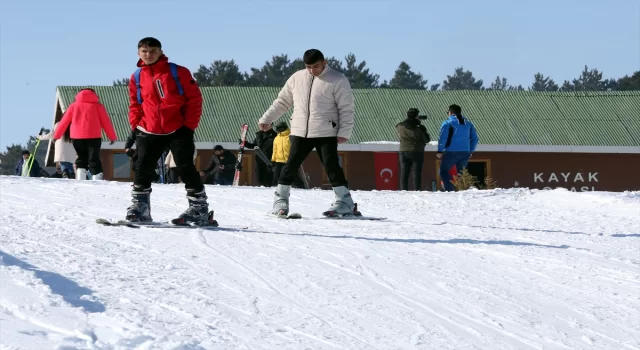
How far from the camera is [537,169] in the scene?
3130 centimetres

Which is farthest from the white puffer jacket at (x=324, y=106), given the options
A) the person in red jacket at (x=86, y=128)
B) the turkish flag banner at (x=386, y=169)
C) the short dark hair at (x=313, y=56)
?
the turkish flag banner at (x=386, y=169)

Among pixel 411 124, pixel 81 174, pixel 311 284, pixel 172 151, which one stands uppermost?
pixel 411 124

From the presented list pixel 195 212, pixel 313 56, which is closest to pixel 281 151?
pixel 313 56

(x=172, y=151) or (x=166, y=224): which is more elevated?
(x=172, y=151)

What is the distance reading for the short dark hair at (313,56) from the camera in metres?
9.40

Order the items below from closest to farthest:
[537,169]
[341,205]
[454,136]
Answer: [341,205], [454,136], [537,169]

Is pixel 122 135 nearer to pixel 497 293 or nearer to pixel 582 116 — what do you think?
pixel 582 116

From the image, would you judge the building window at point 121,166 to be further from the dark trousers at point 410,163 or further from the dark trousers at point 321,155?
the dark trousers at point 321,155

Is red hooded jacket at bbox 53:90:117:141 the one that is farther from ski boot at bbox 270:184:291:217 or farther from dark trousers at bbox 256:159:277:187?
ski boot at bbox 270:184:291:217

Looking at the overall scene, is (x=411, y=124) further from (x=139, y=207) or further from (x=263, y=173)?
(x=139, y=207)

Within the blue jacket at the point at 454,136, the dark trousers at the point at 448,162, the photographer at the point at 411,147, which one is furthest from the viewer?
the photographer at the point at 411,147

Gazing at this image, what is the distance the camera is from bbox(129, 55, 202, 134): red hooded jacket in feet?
27.2

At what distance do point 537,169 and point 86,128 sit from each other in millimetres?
19385

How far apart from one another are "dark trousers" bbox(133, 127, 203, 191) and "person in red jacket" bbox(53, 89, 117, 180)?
5.42 metres
